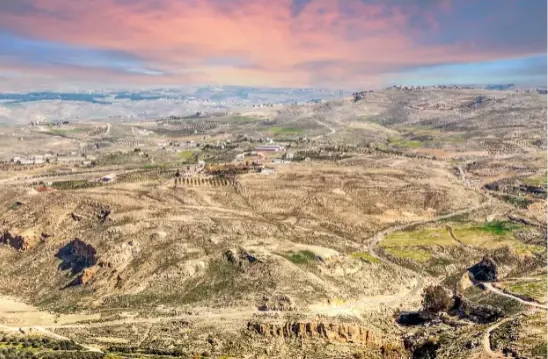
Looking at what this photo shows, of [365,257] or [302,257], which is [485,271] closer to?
[365,257]

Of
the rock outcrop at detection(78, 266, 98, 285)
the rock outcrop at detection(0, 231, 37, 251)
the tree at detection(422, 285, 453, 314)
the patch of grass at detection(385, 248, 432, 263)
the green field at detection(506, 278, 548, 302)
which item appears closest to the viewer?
the tree at detection(422, 285, 453, 314)

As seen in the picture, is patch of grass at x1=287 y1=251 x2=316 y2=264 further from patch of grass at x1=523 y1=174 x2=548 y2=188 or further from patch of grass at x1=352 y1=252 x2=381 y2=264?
patch of grass at x1=523 y1=174 x2=548 y2=188

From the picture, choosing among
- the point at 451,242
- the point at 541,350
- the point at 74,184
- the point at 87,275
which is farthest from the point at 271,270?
the point at 74,184

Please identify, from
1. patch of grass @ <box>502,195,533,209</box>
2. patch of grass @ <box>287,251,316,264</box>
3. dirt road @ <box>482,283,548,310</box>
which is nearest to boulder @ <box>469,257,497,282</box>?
dirt road @ <box>482,283,548,310</box>

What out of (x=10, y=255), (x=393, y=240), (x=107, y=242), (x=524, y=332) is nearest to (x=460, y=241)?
(x=393, y=240)

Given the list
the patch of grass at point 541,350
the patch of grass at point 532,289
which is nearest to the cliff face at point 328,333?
the patch of grass at point 541,350

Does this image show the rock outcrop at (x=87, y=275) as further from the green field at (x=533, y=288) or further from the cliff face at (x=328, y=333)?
the green field at (x=533, y=288)

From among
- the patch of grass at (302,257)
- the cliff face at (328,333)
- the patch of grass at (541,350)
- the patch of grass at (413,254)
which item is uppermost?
the patch of grass at (302,257)
